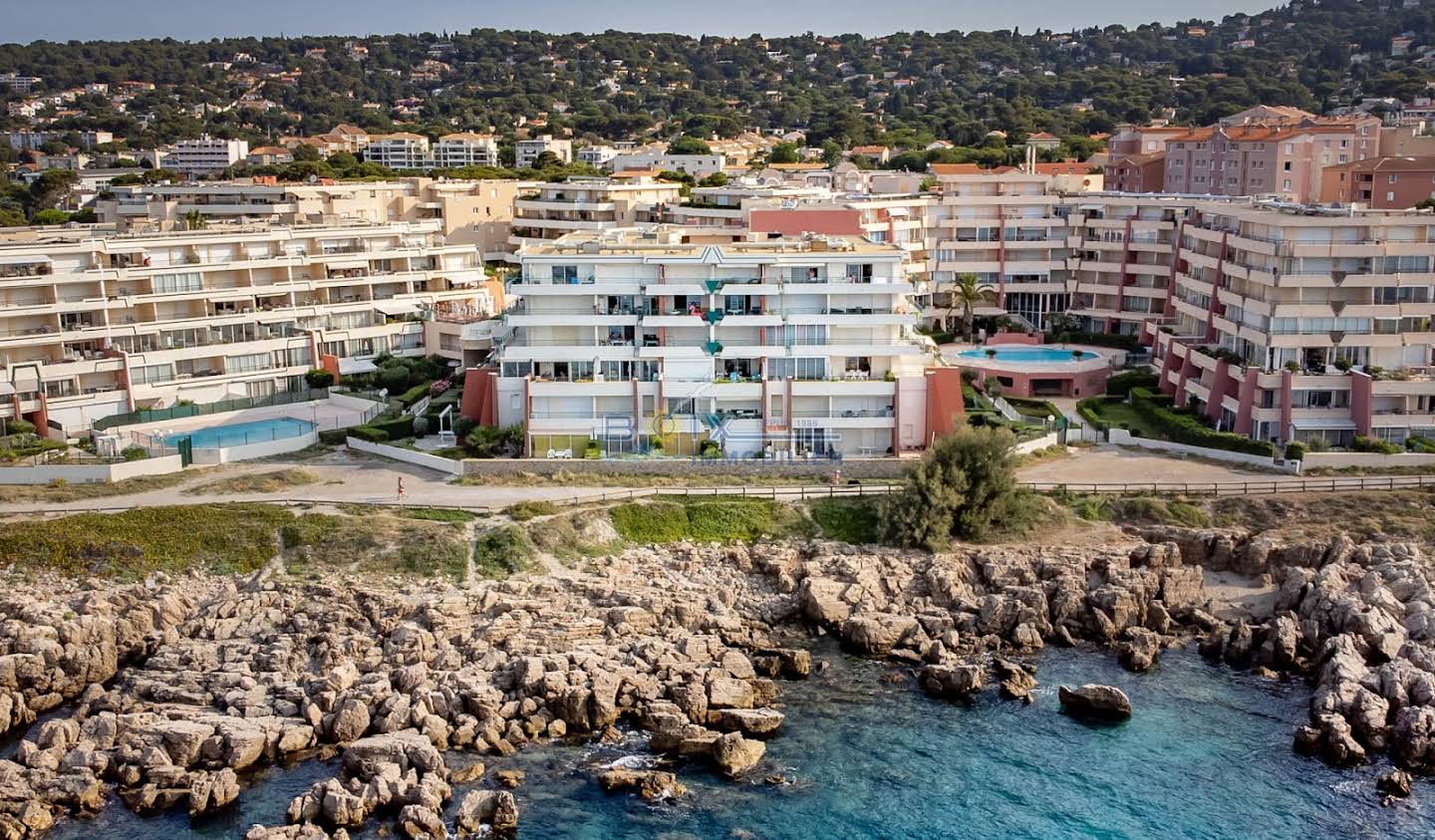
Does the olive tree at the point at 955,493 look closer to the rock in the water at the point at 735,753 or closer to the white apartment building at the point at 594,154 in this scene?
the rock in the water at the point at 735,753

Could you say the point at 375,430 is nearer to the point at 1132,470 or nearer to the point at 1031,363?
the point at 1132,470

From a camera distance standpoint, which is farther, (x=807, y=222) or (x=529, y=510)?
(x=807, y=222)

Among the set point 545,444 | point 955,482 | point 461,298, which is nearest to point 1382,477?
point 955,482

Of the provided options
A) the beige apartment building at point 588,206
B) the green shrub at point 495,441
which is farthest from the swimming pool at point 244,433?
the beige apartment building at point 588,206

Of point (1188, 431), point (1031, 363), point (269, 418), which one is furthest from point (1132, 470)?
point (269, 418)

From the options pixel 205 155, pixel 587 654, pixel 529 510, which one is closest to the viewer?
pixel 587 654

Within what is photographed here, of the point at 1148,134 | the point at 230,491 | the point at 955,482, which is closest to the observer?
the point at 955,482

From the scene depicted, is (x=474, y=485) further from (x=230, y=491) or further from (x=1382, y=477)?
(x=1382, y=477)

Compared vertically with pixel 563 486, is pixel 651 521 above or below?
below
